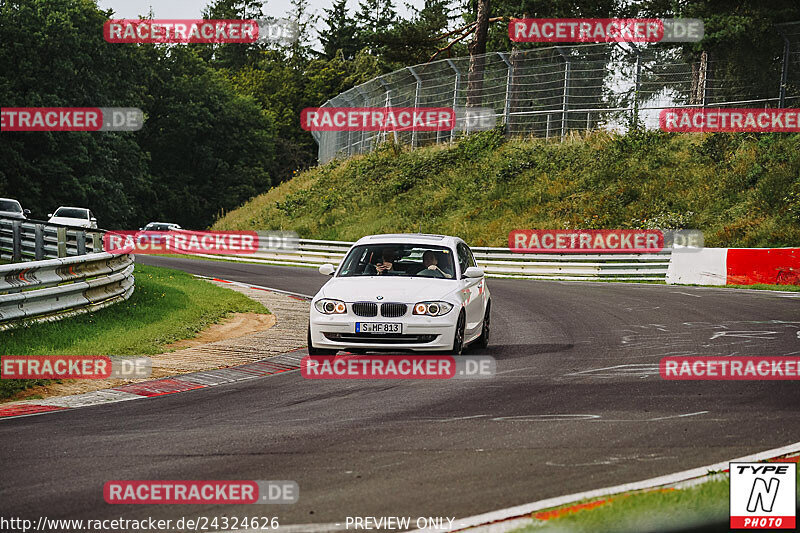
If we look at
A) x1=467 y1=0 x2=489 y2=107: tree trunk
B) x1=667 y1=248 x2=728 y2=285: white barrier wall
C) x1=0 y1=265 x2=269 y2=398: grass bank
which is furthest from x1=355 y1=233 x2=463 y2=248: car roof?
x1=467 y1=0 x2=489 y2=107: tree trunk

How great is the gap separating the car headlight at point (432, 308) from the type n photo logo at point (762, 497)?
588 cm

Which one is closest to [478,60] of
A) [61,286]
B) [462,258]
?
[462,258]

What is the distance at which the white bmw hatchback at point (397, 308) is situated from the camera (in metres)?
11.1

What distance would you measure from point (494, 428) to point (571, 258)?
23.1m

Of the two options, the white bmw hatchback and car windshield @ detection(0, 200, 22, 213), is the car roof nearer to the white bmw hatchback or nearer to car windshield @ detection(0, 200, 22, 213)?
the white bmw hatchback

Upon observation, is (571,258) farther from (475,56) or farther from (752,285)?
(475,56)

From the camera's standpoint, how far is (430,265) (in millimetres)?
12445

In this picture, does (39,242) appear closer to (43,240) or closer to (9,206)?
(43,240)

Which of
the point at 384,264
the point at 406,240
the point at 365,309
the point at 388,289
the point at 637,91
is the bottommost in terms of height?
the point at 365,309

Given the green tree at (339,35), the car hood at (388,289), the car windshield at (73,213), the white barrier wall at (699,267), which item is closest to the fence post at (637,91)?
the white barrier wall at (699,267)

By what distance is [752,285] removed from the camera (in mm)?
23672

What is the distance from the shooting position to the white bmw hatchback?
11109mm

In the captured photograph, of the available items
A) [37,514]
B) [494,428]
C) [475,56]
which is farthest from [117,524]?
[475,56]

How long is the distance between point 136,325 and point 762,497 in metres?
10.8
